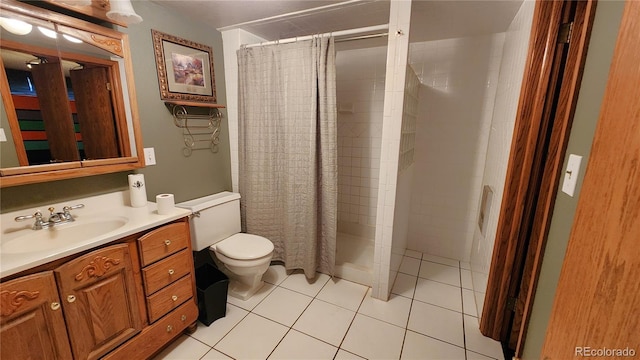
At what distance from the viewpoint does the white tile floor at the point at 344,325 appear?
4.99 ft

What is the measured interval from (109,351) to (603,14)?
7.44 feet

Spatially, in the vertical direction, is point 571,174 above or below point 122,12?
below

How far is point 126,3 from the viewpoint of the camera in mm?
1336

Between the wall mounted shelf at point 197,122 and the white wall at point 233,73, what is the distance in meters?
0.12

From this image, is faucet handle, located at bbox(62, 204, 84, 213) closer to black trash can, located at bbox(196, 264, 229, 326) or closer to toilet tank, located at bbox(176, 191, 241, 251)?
toilet tank, located at bbox(176, 191, 241, 251)

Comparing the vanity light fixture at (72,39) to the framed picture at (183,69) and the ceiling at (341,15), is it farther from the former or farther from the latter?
the ceiling at (341,15)

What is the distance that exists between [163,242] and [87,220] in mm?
442

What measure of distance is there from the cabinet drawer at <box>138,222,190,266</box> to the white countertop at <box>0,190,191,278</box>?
48 millimetres

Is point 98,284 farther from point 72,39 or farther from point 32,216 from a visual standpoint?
point 72,39

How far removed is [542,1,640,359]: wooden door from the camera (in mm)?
502

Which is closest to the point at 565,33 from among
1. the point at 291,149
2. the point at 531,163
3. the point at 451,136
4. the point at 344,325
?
the point at 531,163

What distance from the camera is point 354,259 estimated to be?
239cm

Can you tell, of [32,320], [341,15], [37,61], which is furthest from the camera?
[341,15]

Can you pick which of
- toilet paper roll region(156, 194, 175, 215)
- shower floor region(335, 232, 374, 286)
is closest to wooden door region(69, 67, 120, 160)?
toilet paper roll region(156, 194, 175, 215)
